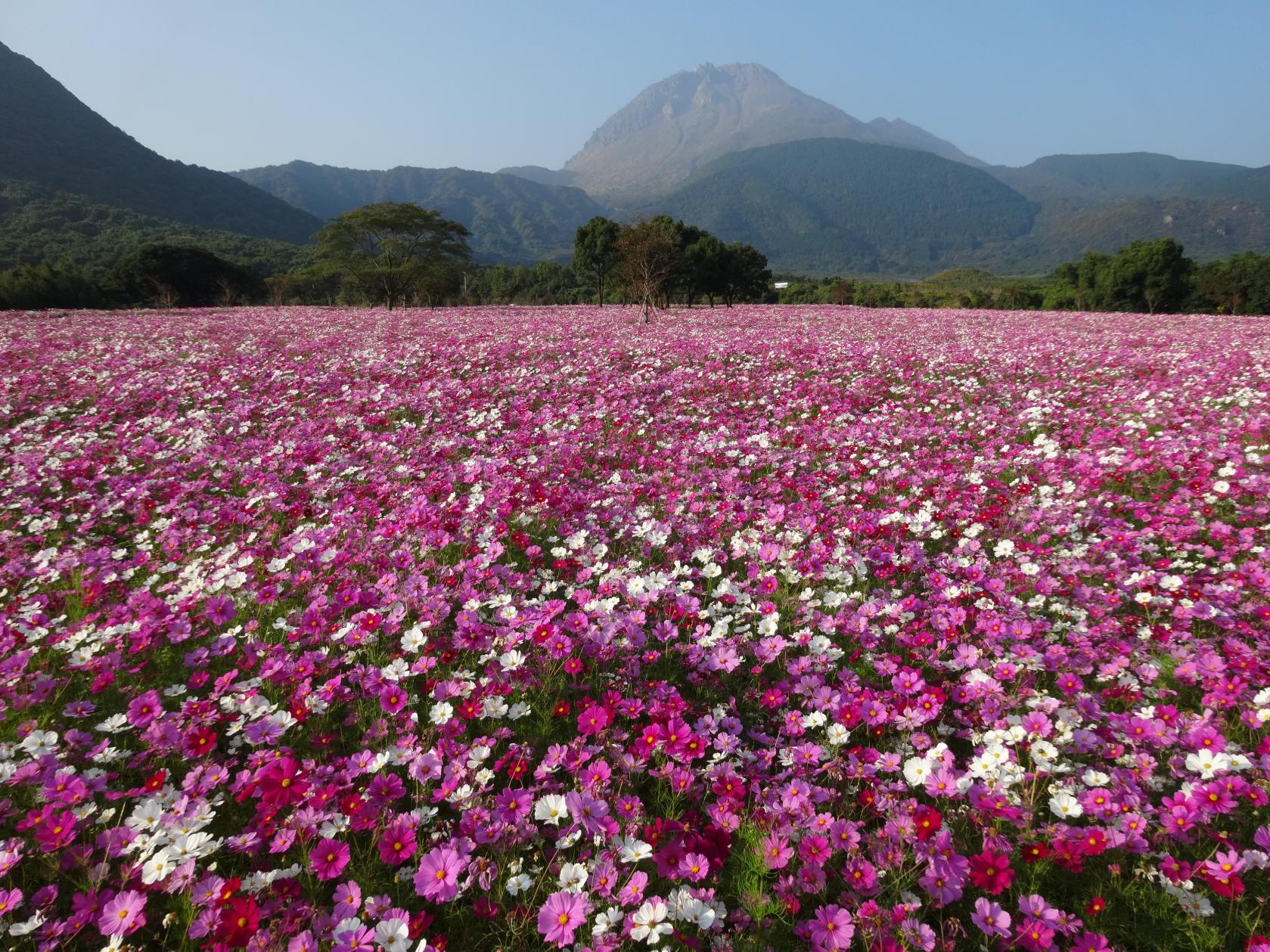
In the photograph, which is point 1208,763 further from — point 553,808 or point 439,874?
point 439,874

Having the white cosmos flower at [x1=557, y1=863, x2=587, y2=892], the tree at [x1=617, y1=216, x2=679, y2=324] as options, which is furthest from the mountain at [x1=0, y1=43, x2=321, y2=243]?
the white cosmos flower at [x1=557, y1=863, x2=587, y2=892]

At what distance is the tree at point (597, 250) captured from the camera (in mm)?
53531

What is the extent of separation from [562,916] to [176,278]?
67018 mm

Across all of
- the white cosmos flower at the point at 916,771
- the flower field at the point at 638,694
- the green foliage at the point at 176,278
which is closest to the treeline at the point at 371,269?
the green foliage at the point at 176,278

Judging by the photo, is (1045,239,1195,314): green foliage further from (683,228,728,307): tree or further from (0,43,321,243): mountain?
(0,43,321,243): mountain

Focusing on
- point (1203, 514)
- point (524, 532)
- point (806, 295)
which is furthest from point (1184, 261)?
point (524, 532)

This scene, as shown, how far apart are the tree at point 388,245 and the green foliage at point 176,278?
982cm

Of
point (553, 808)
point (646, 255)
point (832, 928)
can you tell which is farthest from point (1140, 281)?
point (553, 808)

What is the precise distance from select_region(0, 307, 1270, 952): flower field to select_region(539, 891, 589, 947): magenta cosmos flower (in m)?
0.01

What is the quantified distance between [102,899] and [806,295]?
94.0 metres

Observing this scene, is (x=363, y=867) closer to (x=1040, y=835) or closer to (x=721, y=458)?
(x=1040, y=835)

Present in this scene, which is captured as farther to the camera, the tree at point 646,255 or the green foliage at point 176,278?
the green foliage at point 176,278

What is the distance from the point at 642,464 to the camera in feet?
22.5

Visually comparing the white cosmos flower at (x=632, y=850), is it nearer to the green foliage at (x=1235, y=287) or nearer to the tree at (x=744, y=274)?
the tree at (x=744, y=274)
